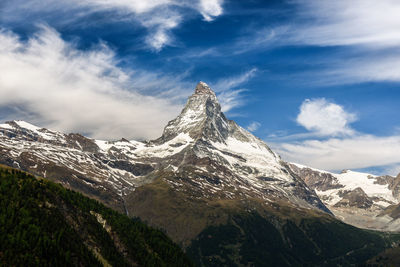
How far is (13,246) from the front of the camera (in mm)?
175500

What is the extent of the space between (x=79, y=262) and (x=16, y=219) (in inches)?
1382

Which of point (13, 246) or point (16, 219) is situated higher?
point (16, 219)

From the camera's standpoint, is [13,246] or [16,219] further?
[16,219]

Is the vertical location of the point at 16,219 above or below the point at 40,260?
above

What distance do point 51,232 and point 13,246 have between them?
23.3 m

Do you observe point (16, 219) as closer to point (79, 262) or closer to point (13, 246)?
point (13, 246)

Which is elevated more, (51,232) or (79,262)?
(51,232)

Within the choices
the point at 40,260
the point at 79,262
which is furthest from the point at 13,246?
the point at 79,262

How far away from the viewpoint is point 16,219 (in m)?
193

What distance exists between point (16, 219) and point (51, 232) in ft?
55.0

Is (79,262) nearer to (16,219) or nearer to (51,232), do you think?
(51,232)

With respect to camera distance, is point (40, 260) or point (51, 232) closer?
point (40, 260)

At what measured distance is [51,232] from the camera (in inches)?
7766

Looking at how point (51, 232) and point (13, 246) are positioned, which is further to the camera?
point (51, 232)
